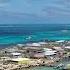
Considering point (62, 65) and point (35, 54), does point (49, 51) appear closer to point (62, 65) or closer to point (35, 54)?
point (35, 54)

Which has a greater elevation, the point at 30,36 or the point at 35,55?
the point at 35,55

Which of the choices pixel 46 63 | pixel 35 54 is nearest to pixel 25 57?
pixel 35 54

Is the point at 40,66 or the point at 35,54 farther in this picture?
the point at 35,54

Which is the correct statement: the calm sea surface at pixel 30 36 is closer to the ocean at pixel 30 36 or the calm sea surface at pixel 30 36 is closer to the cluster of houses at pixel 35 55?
the ocean at pixel 30 36

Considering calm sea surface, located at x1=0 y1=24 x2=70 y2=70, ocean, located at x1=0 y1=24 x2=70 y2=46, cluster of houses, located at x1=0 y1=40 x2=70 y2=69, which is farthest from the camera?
ocean, located at x1=0 y1=24 x2=70 y2=46

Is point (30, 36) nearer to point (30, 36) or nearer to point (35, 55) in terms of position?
point (30, 36)

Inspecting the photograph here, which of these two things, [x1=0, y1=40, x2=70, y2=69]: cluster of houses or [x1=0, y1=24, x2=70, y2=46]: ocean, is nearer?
[x1=0, y1=40, x2=70, y2=69]: cluster of houses

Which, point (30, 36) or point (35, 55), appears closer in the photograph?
point (35, 55)

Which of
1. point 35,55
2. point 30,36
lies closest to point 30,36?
point 30,36

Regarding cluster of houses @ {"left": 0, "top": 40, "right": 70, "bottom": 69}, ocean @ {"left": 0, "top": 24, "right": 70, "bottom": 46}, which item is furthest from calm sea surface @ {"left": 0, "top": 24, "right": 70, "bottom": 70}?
cluster of houses @ {"left": 0, "top": 40, "right": 70, "bottom": 69}

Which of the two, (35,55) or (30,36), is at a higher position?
(35,55)

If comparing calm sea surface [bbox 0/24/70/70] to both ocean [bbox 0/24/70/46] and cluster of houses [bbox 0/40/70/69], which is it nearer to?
ocean [bbox 0/24/70/46]
